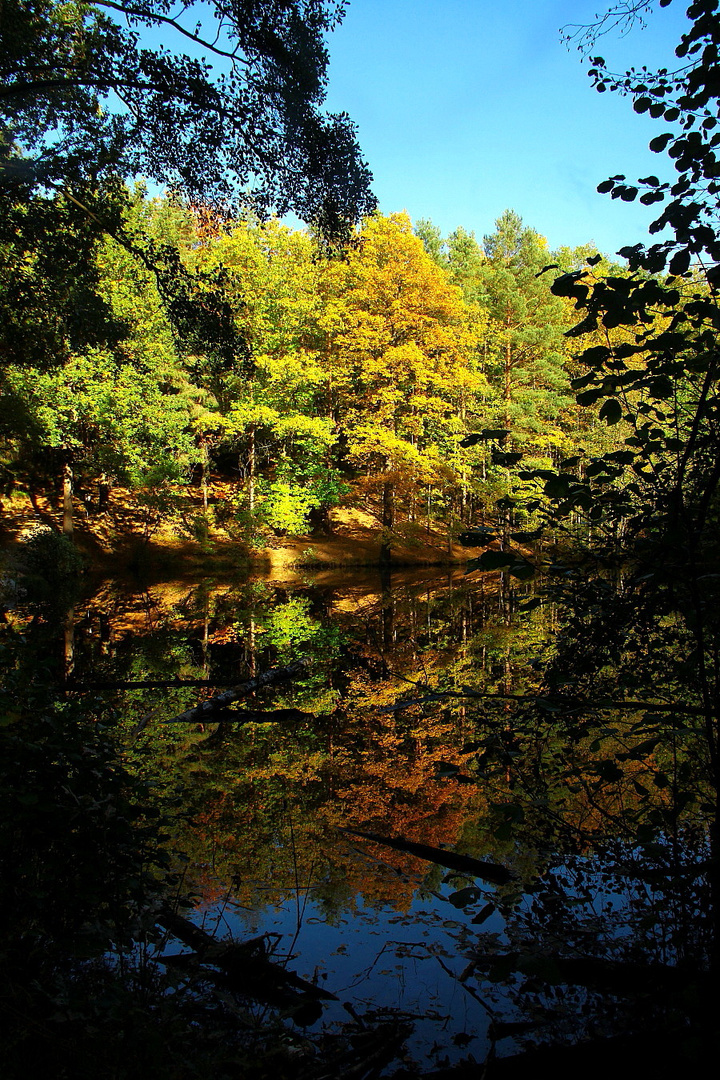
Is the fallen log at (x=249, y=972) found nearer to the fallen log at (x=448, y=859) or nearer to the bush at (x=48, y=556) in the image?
the fallen log at (x=448, y=859)

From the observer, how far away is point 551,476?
8.68 ft

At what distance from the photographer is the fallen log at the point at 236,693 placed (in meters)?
8.31

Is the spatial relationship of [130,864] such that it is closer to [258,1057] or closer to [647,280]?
[258,1057]

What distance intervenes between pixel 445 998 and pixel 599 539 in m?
2.47

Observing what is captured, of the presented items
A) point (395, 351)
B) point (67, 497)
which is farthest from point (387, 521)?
point (67, 497)

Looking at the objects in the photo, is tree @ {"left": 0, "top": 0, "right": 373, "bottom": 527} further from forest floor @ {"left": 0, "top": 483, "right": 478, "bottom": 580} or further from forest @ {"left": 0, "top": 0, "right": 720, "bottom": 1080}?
forest floor @ {"left": 0, "top": 483, "right": 478, "bottom": 580}

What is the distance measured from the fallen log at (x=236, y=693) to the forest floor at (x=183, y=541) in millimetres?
16118

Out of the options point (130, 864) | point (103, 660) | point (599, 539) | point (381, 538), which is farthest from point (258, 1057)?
point (381, 538)

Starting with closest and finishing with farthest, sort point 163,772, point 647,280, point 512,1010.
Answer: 1. point 647,280
2. point 512,1010
3. point 163,772

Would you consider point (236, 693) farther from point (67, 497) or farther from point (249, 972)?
point (67, 497)

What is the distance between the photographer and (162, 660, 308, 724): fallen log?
27.3ft

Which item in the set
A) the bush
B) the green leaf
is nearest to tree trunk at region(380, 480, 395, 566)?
the bush

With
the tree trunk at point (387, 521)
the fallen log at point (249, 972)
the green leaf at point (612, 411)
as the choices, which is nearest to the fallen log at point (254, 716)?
the fallen log at point (249, 972)

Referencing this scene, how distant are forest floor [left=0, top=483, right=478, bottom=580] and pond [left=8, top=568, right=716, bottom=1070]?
50.7ft
